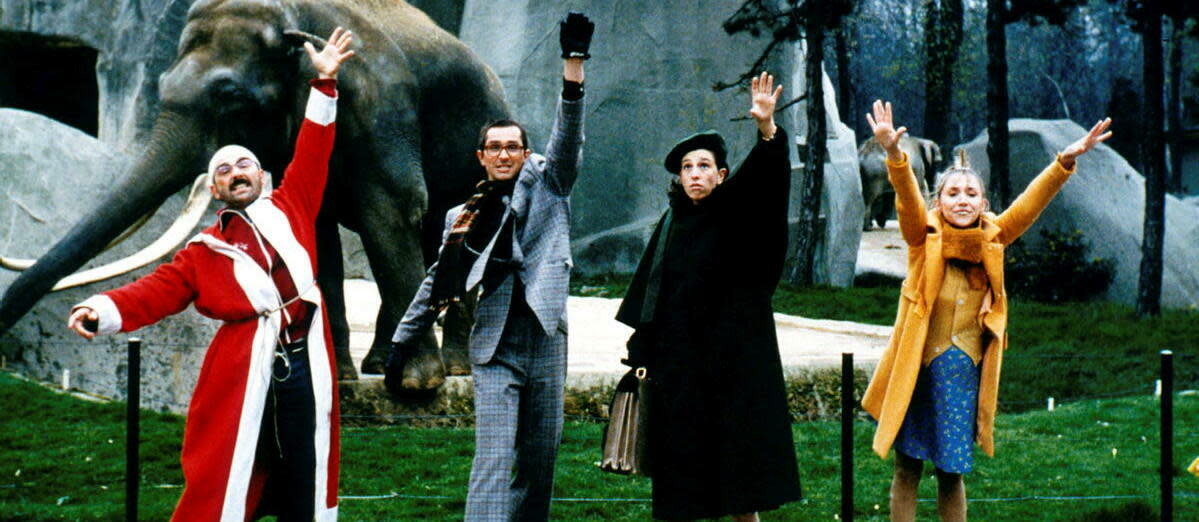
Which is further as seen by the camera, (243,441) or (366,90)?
(366,90)

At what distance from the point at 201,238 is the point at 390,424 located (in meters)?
3.45

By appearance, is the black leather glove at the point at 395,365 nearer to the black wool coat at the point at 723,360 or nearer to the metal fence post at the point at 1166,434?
the black wool coat at the point at 723,360

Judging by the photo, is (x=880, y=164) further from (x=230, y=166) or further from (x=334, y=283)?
(x=230, y=166)

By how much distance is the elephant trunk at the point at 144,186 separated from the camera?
7.10 m

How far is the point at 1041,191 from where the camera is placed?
4934mm

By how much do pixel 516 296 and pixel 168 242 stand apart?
145 inches

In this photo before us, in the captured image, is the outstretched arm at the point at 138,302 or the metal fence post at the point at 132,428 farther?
the metal fence post at the point at 132,428

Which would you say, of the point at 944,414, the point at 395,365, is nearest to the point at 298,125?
the point at 395,365

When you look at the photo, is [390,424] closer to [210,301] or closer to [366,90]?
[366,90]

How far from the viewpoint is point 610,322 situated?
12711 mm

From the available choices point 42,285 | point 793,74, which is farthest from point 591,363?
point 793,74

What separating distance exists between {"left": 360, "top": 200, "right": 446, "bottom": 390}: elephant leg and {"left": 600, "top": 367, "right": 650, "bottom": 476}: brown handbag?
2.93 m

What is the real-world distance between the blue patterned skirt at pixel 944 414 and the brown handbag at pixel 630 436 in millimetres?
919

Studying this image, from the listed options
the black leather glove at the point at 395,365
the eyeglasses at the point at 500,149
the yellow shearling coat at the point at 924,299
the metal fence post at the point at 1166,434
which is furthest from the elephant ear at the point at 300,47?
the metal fence post at the point at 1166,434
